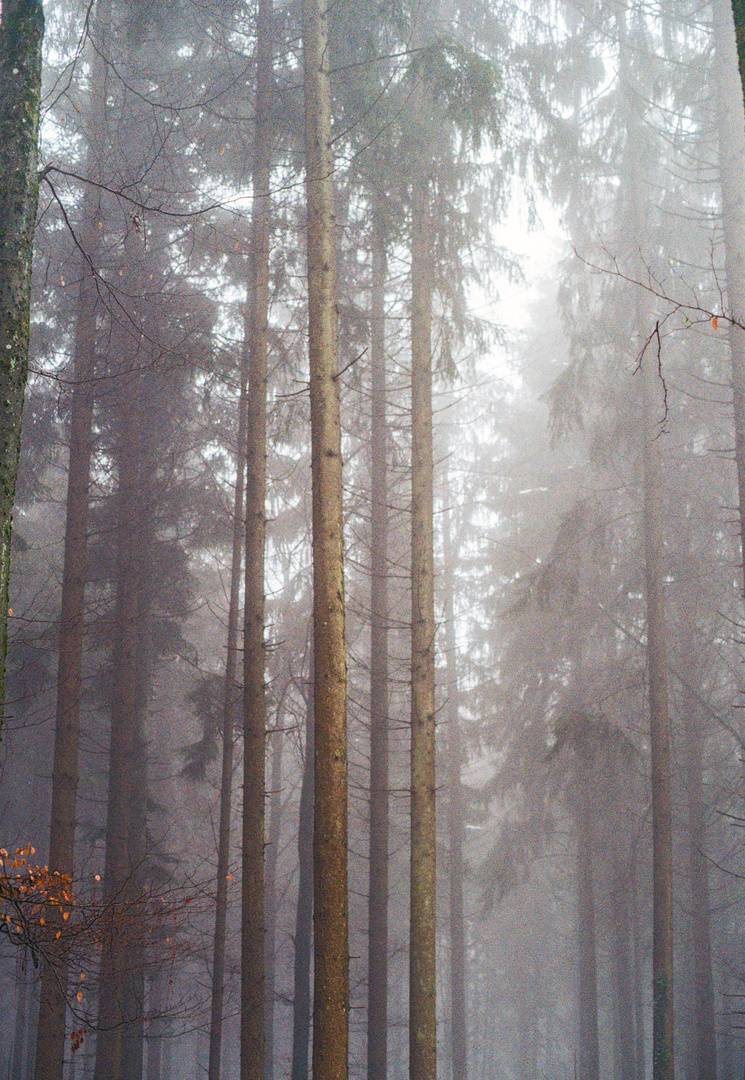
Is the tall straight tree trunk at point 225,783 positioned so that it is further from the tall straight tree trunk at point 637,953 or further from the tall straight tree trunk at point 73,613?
the tall straight tree trunk at point 637,953

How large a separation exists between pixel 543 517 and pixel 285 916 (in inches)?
660

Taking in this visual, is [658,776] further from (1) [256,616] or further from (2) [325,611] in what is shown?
(2) [325,611]

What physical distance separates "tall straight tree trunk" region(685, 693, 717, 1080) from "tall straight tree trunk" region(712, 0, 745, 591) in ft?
20.7

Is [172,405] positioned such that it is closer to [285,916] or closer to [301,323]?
[301,323]

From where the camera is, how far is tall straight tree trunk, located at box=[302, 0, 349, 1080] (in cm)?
578

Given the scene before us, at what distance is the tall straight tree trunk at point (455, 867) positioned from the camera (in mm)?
20250

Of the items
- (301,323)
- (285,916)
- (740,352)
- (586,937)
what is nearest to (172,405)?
(301,323)

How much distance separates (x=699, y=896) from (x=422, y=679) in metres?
9.97

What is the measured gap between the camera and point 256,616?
9.24 m

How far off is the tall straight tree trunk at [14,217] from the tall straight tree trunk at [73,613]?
368cm

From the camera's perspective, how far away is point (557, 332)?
25.0 m

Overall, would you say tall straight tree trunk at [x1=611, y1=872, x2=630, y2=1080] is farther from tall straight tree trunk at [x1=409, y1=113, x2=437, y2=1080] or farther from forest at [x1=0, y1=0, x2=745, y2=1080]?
tall straight tree trunk at [x1=409, y1=113, x2=437, y2=1080]

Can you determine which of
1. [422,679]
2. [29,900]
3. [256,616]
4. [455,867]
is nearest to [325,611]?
[422,679]

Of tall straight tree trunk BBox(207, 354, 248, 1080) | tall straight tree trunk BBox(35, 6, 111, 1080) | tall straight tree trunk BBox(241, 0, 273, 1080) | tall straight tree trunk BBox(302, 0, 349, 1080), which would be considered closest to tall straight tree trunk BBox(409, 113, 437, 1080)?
tall straight tree trunk BBox(241, 0, 273, 1080)
